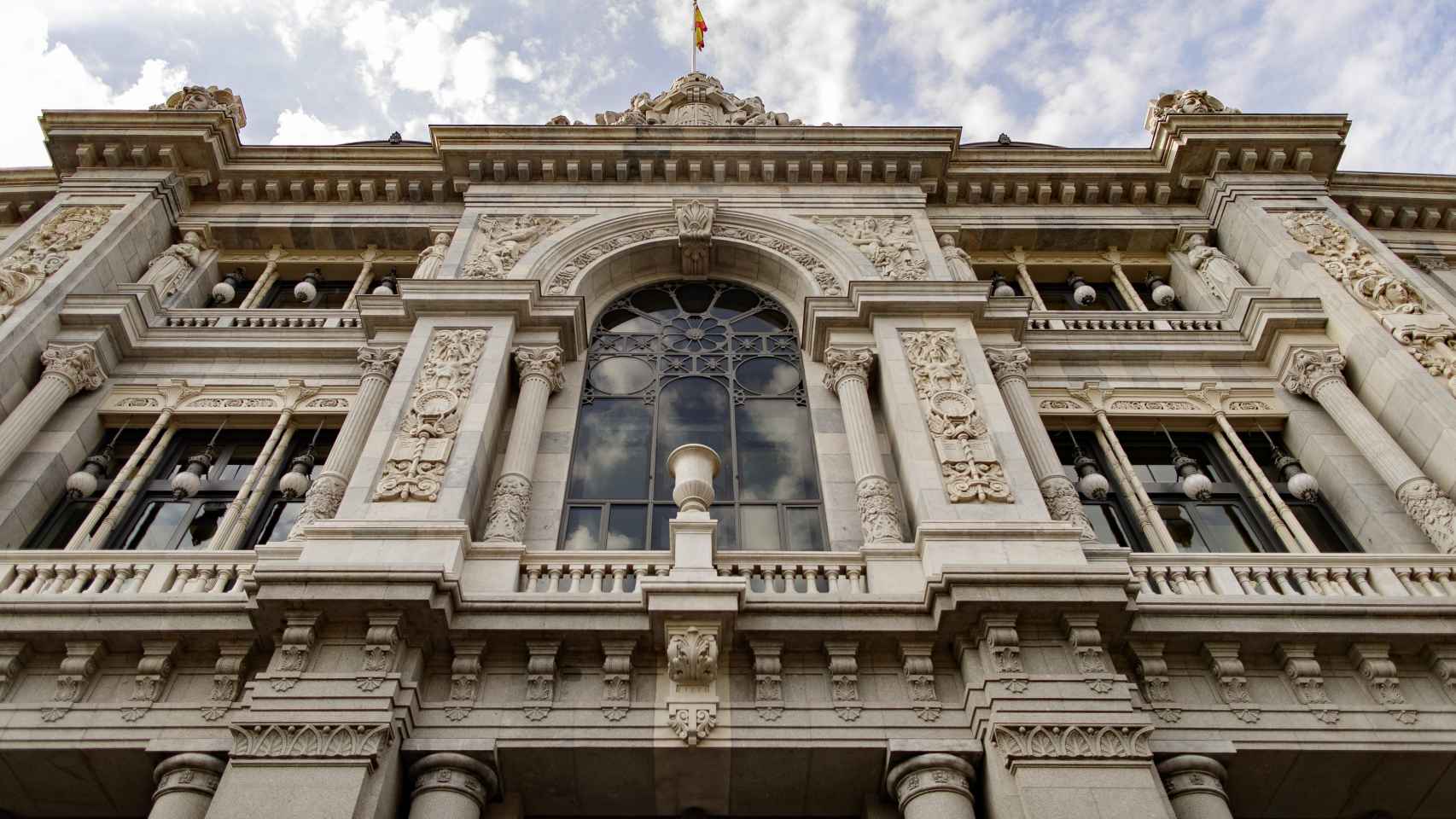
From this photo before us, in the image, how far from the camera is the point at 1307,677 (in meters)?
10.8

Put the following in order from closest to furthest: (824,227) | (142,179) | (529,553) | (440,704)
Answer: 1. (440,704)
2. (529,553)
3. (824,227)
4. (142,179)

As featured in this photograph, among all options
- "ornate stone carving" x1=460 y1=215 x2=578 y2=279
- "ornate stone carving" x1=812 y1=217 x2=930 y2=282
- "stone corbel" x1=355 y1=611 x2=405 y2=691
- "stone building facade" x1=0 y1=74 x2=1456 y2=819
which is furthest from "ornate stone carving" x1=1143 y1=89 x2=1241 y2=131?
"stone corbel" x1=355 y1=611 x2=405 y2=691

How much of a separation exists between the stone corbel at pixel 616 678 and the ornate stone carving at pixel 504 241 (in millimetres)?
8387

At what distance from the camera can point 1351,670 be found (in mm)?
11047

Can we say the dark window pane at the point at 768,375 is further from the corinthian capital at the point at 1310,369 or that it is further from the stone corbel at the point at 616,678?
the corinthian capital at the point at 1310,369

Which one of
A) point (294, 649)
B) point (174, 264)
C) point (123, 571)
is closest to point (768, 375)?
point (294, 649)

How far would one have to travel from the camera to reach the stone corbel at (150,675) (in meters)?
10.3

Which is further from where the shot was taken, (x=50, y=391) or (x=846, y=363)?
(x=846, y=363)

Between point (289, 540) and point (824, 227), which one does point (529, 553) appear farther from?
point (824, 227)

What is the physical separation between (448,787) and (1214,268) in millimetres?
17025

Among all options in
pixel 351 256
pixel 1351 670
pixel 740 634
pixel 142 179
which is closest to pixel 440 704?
pixel 740 634

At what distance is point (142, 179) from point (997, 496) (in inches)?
725

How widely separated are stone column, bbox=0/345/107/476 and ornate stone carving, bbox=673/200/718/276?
1021 centimetres

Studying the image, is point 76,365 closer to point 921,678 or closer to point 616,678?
point 616,678
